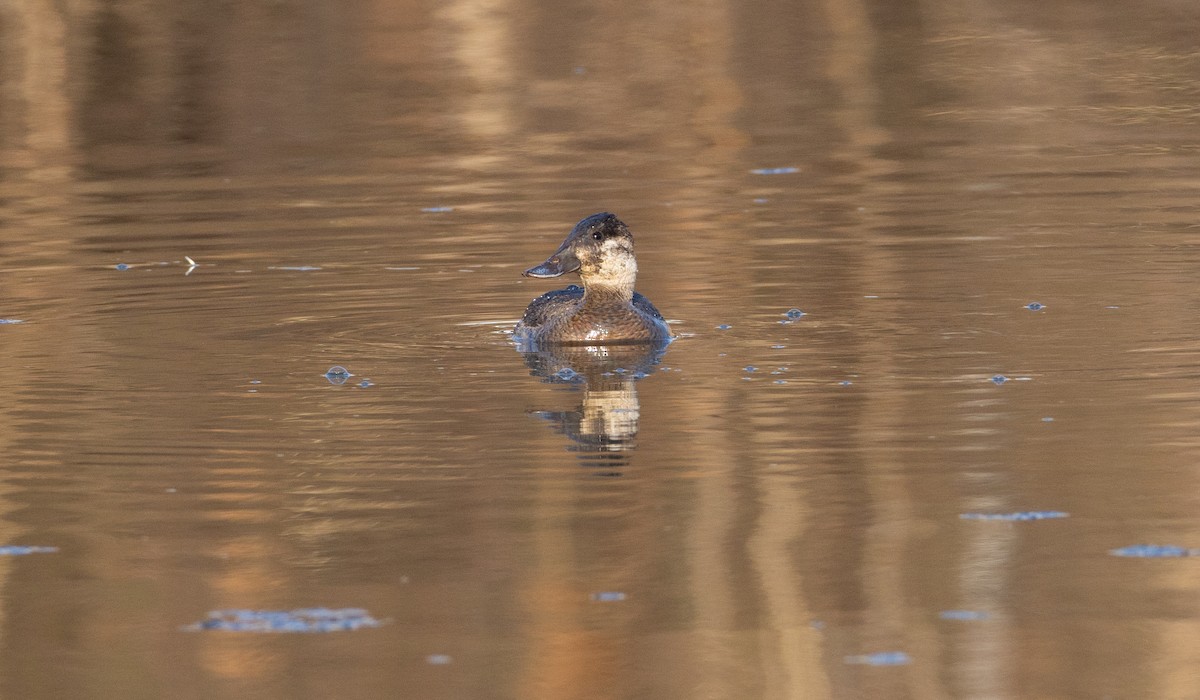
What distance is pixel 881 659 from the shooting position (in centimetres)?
656

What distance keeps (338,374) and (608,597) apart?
4.31 m

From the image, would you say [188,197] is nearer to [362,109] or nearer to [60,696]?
[362,109]

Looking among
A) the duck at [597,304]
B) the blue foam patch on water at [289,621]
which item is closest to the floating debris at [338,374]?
the duck at [597,304]

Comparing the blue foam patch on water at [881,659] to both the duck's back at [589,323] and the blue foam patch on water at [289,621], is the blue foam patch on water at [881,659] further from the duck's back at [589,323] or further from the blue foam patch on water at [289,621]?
the duck's back at [589,323]

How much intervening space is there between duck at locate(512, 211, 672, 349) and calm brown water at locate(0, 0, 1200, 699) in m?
0.28

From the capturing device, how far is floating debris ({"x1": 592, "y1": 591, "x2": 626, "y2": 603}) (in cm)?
718

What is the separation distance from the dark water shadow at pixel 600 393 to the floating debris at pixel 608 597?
1685 millimetres

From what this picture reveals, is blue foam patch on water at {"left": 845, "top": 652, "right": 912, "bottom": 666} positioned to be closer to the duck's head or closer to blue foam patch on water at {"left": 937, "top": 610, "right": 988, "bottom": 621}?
blue foam patch on water at {"left": 937, "top": 610, "right": 988, "bottom": 621}

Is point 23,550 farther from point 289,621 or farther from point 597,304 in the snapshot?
point 597,304

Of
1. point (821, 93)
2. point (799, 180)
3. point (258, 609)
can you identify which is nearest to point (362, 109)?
point (821, 93)

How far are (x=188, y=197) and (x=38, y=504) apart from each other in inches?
435

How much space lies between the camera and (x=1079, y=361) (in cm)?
1095

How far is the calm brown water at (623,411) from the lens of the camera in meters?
6.81

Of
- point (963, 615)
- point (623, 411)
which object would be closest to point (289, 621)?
point (963, 615)
